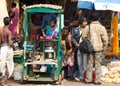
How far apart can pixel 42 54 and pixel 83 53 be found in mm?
1354

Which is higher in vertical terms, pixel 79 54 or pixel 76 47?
pixel 76 47

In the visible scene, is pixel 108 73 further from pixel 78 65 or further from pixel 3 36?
pixel 3 36

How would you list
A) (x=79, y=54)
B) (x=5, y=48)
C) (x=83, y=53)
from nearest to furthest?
(x=5, y=48), (x=83, y=53), (x=79, y=54)

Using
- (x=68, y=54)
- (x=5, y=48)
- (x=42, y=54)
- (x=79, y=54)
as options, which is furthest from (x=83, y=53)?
(x=5, y=48)

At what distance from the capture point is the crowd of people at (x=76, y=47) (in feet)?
41.1

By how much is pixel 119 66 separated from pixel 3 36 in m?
4.48

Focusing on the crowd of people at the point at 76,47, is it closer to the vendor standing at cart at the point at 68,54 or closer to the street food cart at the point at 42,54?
the vendor standing at cart at the point at 68,54


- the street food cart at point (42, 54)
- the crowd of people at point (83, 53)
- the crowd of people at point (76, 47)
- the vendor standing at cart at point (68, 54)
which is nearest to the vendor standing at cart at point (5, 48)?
the crowd of people at point (76, 47)

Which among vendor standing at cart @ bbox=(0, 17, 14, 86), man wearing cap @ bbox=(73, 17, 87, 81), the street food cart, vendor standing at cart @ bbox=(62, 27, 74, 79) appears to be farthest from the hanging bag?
vendor standing at cart @ bbox=(0, 17, 14, 86)

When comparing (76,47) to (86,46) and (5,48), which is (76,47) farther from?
(5,48)

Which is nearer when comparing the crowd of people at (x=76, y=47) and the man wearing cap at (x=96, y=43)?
the crowd of people at (x=76, y=47)

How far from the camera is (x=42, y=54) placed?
13320 mm

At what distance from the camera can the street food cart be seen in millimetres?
12938

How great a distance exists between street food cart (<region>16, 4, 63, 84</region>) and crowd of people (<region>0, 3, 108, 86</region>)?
34 centimetres
